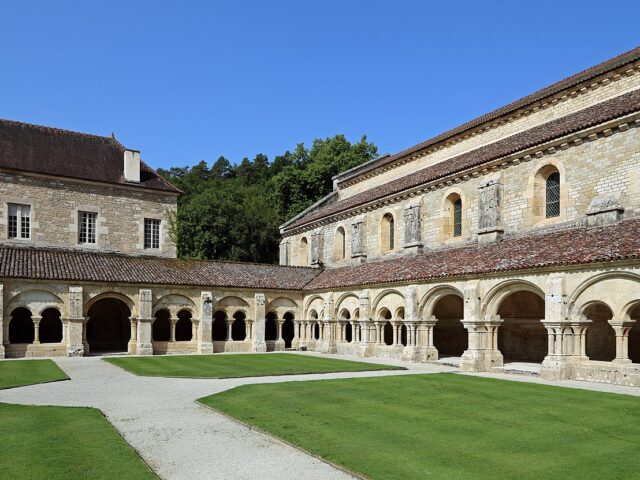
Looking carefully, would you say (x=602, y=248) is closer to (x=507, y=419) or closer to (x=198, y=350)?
(x=507, y=419)

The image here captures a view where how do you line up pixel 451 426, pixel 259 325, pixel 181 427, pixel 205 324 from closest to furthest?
pixel 451 426 → pixel 181 427 → pixel 205 324 → pixel 259 325

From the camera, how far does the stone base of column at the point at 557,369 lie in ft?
59.2

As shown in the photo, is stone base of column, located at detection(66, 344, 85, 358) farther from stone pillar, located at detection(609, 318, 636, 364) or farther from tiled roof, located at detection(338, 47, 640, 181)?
stone pillar, located at detection(609, 318, 636, 364)

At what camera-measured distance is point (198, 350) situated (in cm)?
3100

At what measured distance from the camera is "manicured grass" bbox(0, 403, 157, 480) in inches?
307

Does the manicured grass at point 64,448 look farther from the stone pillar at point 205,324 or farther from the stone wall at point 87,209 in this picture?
the stone wall at point 87,209

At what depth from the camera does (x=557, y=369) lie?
59.4 ft

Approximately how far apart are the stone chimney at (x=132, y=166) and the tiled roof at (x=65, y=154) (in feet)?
1.31

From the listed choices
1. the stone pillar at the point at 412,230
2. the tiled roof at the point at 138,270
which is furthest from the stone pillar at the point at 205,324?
the stone pillar at the point at 412,230

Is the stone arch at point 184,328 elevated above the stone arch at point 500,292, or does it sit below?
below

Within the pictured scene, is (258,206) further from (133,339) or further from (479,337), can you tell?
(479,337)

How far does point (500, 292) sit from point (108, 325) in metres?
22.8

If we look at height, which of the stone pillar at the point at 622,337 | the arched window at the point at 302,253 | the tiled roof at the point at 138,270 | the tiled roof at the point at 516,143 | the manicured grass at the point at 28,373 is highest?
the tiled roof at the point at 516,143

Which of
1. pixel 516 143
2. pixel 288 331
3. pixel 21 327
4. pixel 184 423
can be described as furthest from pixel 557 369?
pixel 21 327
